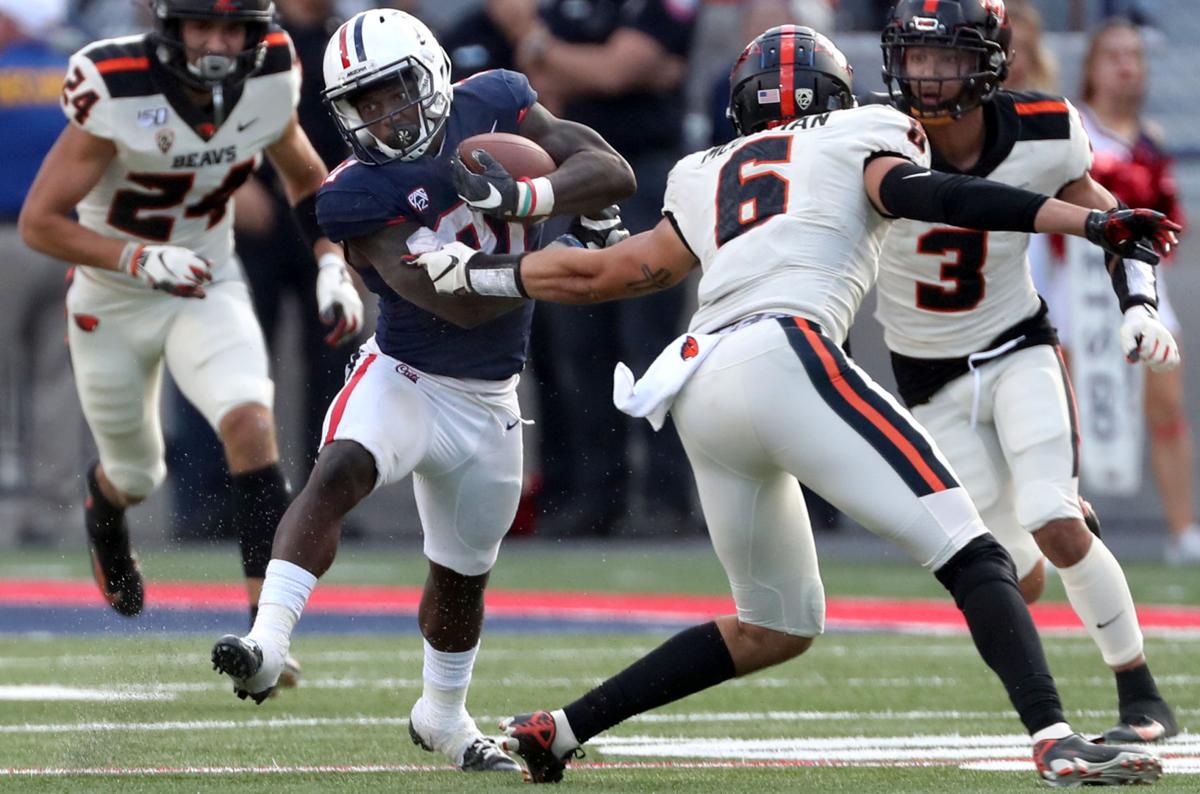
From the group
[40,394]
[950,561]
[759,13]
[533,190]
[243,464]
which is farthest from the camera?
[40,394]

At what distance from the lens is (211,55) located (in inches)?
234

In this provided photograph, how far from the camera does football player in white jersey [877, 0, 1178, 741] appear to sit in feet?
16.5

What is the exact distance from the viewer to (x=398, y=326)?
481 cm

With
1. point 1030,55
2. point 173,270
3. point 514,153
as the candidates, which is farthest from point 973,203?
point 1030,55

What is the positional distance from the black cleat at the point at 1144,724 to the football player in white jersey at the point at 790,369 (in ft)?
2.63

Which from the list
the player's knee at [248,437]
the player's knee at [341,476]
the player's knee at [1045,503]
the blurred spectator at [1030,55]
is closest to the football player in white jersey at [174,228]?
the player's knee at [248,437]

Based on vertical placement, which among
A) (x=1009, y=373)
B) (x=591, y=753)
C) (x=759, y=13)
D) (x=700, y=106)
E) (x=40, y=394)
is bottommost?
(x=40, y=394)

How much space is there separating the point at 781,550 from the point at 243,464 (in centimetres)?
213

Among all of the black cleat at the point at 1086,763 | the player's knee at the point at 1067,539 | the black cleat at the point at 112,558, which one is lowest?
the black cleat at the point at 112,558

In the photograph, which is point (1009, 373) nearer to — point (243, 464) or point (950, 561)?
point (950, 561)

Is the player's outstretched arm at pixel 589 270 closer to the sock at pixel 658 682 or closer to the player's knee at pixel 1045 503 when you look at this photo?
the sock at pixel 658 682

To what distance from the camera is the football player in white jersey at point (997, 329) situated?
5.03m

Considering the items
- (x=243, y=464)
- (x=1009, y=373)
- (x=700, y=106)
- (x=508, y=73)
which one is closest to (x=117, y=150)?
(x=243, y=464)

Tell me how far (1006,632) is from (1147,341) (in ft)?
2.34
